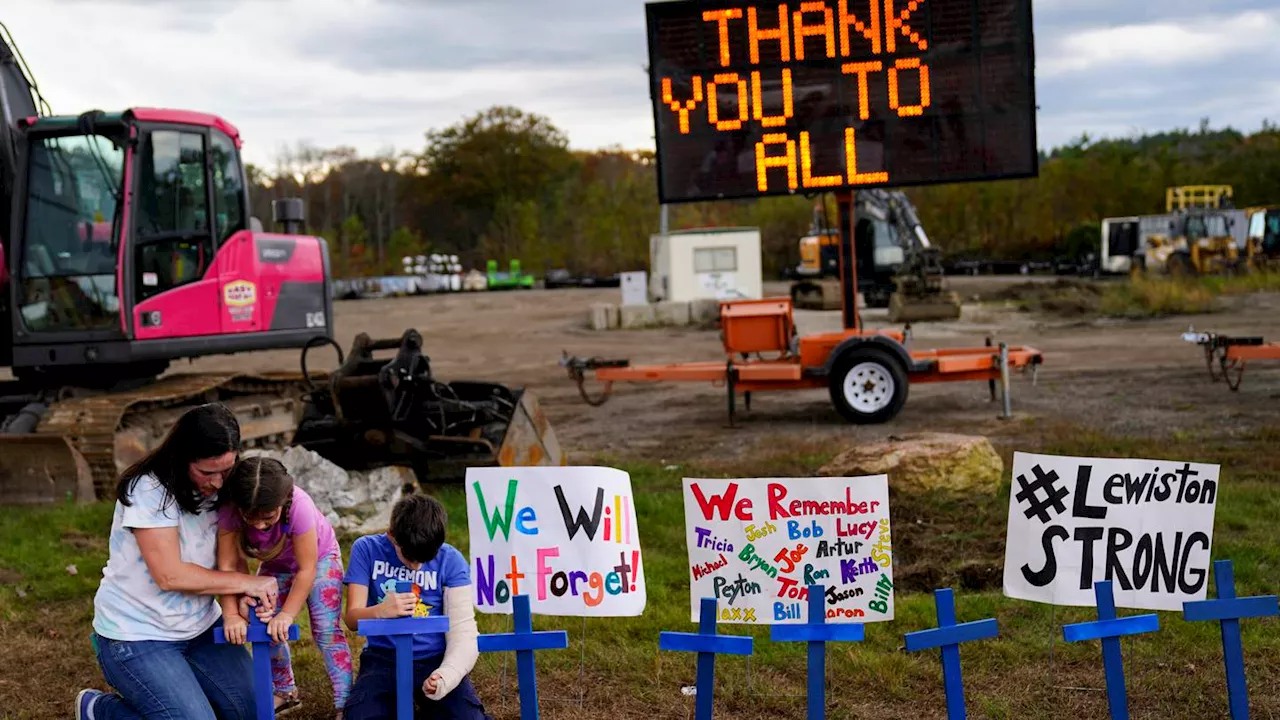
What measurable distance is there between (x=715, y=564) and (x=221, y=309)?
767 cm

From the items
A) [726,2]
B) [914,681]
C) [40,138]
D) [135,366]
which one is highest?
[726,2]

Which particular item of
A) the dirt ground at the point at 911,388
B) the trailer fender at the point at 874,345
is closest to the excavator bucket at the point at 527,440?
the dirt ground at the point at 911,388

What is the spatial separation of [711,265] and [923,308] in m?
7.45

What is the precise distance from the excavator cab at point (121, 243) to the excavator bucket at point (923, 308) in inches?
726

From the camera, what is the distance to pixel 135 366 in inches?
474

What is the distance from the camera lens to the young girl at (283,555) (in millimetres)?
4766

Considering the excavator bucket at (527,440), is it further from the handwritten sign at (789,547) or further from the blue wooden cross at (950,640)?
the blue wooden cross at (950,640)

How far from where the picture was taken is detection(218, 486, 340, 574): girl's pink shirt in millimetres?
4949

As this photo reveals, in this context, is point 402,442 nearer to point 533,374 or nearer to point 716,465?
point 716,465

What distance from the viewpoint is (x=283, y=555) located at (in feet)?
16.9

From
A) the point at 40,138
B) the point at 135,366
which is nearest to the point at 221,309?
the point at 135,366

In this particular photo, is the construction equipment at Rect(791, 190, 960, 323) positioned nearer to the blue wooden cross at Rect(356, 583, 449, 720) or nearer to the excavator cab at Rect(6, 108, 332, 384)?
the excavator cab at Rect(6, 108, 332, 384)

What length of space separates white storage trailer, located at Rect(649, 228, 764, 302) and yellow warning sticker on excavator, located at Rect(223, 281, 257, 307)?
22.2 m

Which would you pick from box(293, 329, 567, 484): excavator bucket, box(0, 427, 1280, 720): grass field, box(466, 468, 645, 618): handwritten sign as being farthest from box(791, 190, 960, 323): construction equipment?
box(466, 468, 645, 618): handwritten sign
